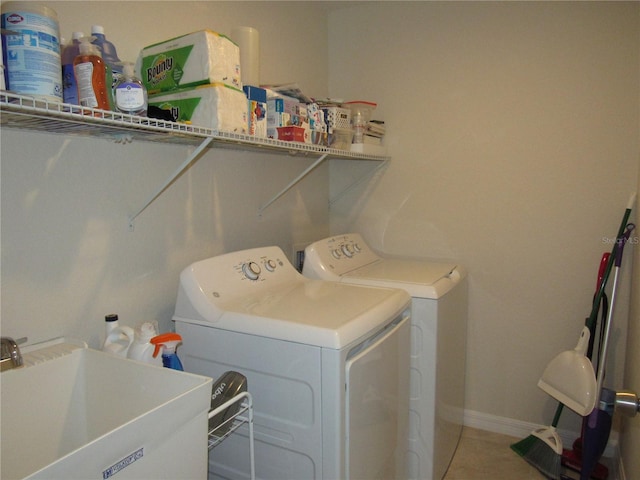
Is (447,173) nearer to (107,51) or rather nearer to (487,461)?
(487,461)

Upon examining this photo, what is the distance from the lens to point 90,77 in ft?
3.34

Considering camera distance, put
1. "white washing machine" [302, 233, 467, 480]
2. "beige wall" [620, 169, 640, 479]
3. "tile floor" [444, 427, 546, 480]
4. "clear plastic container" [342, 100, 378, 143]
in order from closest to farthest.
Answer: "beige wall" [620, 169, 640, 479] < "white washing machine" [302, 233, 467, 480] < "tile floor" [444, 427, 546, 480] < "clear plastic container" [342, 100, 378, 143]

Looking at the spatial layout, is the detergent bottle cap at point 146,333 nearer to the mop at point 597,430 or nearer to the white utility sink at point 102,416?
the white utility sink at point 102,416

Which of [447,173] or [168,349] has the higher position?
[447,173]

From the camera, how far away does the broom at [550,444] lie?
209cm

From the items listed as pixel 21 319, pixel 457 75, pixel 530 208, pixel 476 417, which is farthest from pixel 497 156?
pixel 21 319

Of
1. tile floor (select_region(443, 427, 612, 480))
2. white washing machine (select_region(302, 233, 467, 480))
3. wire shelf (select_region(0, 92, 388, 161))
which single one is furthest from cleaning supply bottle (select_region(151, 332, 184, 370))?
tile floor (select_region(443, 427, 612, 480))

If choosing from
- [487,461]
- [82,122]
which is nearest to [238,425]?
[82,122]

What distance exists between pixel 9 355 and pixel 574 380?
2.27 m

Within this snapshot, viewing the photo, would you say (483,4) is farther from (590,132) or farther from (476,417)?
(476,417)

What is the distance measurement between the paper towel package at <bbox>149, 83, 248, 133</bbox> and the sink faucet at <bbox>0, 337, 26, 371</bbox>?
0.78 metres

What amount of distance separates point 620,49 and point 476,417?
221cm

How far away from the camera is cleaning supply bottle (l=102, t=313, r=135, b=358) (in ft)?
4.44

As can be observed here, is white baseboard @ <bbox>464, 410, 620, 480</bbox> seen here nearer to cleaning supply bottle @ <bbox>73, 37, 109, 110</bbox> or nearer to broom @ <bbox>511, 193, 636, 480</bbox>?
broom @ <bbox>511, 193, 636, 480</bbox>
